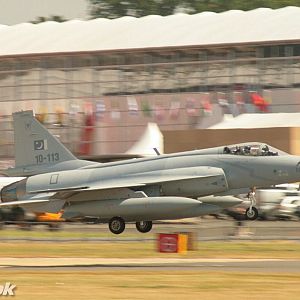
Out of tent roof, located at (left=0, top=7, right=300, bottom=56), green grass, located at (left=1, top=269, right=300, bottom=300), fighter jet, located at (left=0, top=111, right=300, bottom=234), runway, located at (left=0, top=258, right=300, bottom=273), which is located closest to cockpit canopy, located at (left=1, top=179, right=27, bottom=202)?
fighter jet, located at (left=0, top=111, right=300, bottom=234)

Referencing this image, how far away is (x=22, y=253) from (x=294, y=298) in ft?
60.7

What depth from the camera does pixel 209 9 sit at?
440 ft

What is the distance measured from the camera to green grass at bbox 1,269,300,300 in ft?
77.7

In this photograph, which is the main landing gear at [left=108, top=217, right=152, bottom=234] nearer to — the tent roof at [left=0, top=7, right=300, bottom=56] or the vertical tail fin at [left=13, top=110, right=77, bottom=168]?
the vertical tail fin at [left=13, top=110, right=77, bottom=168]

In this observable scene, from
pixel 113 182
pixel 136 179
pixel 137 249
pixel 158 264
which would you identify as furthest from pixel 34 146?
pixel 158 264

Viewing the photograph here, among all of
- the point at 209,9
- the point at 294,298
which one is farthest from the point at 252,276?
the point at 209,9

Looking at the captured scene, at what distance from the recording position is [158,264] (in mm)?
33906

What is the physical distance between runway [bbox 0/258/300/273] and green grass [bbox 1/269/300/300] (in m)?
1.80

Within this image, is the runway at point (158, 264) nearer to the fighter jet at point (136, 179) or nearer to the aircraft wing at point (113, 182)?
the fighter jet at point (136, 179)

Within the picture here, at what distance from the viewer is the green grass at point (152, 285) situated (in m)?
23.7

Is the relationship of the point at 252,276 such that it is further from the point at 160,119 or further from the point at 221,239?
the point at 160,119

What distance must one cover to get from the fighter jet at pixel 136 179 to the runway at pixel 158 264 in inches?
61.1

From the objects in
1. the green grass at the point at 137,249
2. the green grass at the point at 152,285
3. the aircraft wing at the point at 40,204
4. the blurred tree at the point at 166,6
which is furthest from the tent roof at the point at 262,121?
the blurred tree at the point at 166,6

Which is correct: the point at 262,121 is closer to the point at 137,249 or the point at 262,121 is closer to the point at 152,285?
the point at 137,249
